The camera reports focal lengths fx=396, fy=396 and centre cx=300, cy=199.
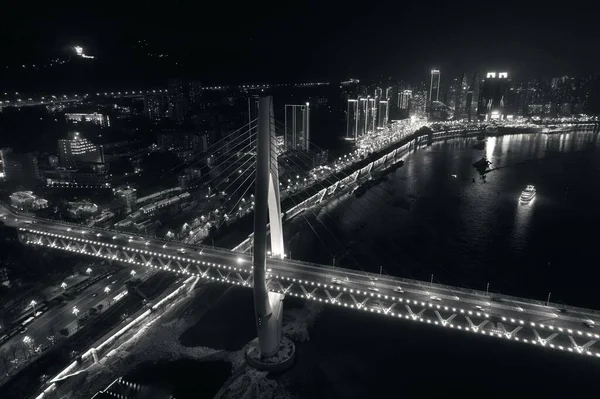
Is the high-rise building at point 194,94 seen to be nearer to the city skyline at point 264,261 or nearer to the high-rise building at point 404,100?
the city skyline at point 264,261

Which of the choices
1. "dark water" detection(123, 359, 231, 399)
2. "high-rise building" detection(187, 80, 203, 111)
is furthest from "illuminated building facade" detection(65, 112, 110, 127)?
"dark water" detection(123, 359, 231, 399)

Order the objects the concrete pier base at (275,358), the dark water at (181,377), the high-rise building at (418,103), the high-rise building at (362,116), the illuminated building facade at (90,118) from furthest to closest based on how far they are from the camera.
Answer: the high-rise building at (418,103)
the high-rise building at (362,116)
the illuminated building facade at (90,118)
the concrete pier base at (275,358)
the dark water at (181,377)

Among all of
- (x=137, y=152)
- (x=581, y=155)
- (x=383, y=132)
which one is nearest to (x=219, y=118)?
(x=137, y=152)

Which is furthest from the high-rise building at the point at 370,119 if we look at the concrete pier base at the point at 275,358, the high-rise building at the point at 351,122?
the concrete pier base at the point at 275,358

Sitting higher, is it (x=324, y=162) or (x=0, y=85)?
(x=0, y=85)

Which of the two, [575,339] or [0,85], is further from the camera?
[0,85]

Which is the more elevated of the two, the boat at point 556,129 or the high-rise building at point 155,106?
the high-rise building at point 155,106

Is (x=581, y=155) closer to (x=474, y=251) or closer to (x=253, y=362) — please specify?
(x=474, y=251)

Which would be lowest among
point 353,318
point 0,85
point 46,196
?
point 353,318
